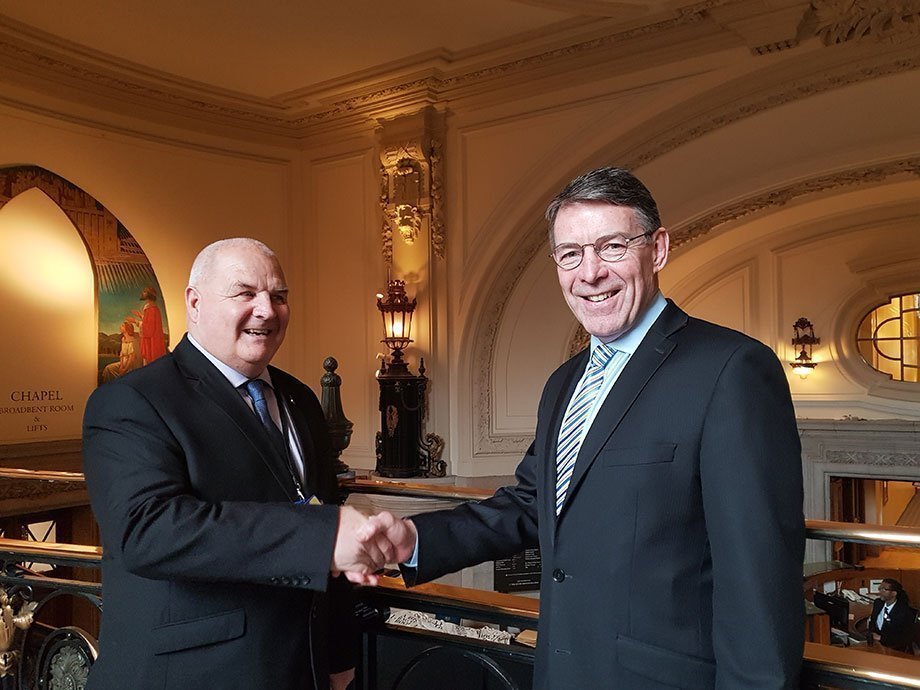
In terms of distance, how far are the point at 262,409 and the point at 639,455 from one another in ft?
2.84

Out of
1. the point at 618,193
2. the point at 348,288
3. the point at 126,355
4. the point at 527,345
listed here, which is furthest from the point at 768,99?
the point at 126,355

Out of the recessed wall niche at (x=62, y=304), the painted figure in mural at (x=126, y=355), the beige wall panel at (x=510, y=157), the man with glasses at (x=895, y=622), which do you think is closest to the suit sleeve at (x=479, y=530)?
the beige wall panel at (x=510, y=157)

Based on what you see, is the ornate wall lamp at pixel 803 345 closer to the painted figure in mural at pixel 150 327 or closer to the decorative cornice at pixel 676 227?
the decorative cornice at pixel 676 227

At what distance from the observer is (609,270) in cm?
155

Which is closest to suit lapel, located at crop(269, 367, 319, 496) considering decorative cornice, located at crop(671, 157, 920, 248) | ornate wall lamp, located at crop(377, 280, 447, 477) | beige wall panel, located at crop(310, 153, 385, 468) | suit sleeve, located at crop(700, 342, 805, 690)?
suit sleeve, located at crop(700, 342, 805, 690)

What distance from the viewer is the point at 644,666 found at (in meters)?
1.37

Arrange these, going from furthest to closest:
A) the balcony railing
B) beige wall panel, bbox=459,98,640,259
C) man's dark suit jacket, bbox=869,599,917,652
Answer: man's dark suit jacket, bbox=869,599,917,652 < beige wall panel, bbox=459,98,640,259 < the balcony railing

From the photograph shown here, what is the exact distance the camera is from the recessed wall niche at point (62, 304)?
6906mm

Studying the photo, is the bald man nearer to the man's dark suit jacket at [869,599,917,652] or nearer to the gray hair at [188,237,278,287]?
the gray hair at [188,237,278,287]

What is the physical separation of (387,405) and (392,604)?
239 inches

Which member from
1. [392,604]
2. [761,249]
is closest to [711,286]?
[761,249]

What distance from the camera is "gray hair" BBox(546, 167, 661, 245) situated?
5.00 ft

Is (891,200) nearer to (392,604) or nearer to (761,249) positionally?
(761,249)

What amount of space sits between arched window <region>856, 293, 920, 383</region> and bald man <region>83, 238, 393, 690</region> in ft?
36.1
